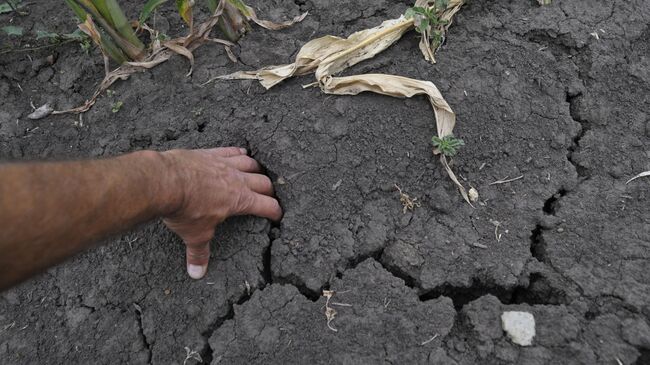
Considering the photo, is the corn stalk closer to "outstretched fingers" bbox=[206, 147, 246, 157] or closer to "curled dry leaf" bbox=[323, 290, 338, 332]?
"outstretched fingers" bbox=[206, 147, 246, 157]

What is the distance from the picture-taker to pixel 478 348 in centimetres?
162

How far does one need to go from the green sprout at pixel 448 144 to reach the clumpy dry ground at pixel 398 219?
0.06 meters

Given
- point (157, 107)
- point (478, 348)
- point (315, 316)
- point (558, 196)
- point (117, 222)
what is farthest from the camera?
point (157, 107)

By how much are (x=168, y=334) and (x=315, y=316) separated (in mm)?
480

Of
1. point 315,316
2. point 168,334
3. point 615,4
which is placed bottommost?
point 168,334

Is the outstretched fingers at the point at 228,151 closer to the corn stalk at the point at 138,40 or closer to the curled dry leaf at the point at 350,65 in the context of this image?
the curled dry leaf at the point at 350,65

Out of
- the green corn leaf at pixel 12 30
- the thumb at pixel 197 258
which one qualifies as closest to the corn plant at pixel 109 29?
the green corn leaf at pixel 12 30

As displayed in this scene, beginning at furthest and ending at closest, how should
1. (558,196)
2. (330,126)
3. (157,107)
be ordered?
(157,107) → (330,126) → (558,196)

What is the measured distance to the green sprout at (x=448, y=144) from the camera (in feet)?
6.21

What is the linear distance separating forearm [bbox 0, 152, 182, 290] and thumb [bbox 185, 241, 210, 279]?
0.26m

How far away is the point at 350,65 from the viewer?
7.14 ft

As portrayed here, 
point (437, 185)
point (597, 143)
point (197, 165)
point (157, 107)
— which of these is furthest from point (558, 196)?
point (157, 107)

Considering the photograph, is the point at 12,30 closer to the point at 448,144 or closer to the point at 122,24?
the point at 122,24

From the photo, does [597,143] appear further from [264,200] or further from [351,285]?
[264,200]
